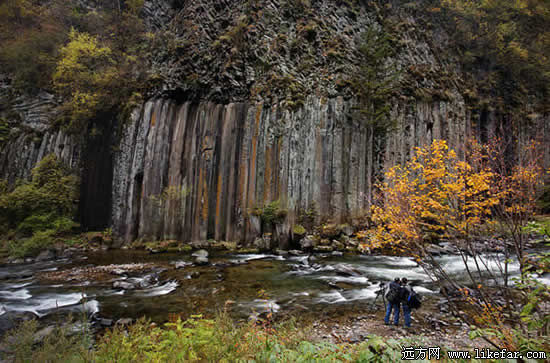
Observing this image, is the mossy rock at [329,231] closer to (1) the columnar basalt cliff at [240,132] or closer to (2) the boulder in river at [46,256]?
(1) the columnar basalt cliff at [240,132]

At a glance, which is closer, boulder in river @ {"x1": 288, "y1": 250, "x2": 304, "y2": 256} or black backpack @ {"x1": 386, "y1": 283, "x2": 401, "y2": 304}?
black backpack @ {"x1": 386, "y1": 283, "x2": 401, "y2": 304}

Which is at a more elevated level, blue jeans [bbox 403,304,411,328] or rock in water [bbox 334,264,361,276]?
blue jeans [bbox 403,304,411,328]

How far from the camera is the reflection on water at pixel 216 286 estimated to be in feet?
24.8

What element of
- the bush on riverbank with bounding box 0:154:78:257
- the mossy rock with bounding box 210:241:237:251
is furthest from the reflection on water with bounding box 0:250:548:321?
the bush on riverbank with bounding box 0:154:78:257

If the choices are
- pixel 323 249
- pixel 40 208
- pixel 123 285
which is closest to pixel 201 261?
pixel 123 285

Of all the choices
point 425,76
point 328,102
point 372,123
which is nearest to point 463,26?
point 425,76

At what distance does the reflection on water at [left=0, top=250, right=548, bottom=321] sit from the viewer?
7547 mm

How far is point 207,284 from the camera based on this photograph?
9.61m

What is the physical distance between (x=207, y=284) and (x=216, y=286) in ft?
1.55

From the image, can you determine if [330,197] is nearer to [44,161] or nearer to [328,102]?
[328,102]

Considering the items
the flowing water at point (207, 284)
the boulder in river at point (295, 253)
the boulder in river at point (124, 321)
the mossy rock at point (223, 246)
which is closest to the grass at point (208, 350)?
the boulder in river at point (124, 321)

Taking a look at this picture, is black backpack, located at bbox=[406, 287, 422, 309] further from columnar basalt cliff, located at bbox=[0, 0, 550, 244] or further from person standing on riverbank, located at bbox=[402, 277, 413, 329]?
columnar basalt cliff, located at bbox=[0, 0, 550, 244]

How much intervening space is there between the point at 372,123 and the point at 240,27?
13.1 metres

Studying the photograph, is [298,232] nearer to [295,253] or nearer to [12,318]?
[295,253]
